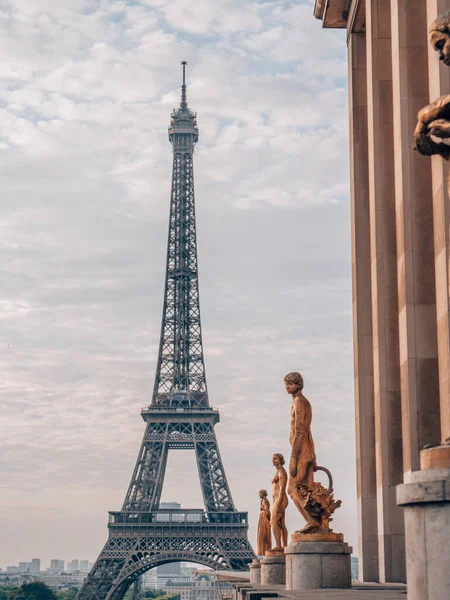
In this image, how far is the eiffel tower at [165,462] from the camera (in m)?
93.7

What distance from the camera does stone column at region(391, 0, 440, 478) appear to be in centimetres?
1833

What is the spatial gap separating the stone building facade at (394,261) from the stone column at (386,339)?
2cm

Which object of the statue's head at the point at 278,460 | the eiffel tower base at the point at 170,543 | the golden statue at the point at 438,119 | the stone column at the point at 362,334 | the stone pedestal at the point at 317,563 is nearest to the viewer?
the golden statue at the point at 438,119

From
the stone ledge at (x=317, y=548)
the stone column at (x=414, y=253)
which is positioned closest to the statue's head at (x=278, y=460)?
the stone column at (x=414, y=253)

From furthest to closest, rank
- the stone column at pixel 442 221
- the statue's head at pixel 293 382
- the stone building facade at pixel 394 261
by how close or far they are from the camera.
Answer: the statue's head at pixel 293 382
the stone building facade at pixel 394 261
the stone column at pixel 442 221

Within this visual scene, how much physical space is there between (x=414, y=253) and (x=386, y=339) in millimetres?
3605

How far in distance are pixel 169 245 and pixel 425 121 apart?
4115 inches

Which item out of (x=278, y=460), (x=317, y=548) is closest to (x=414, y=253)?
(x=317, y=548)

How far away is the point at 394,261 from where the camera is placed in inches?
862

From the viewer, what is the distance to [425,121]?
5926mm

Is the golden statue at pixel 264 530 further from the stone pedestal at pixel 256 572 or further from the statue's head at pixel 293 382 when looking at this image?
the statue's head at pixel 293 382

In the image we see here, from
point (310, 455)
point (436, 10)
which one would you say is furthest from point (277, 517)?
point (436, 10)

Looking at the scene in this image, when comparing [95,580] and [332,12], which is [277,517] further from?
Result: [95,580]

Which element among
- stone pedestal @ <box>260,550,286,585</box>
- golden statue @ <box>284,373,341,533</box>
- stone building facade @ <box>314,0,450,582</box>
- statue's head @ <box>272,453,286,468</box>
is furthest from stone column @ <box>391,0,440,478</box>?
stone pedestal @ <box>260,550,286,585</box>
